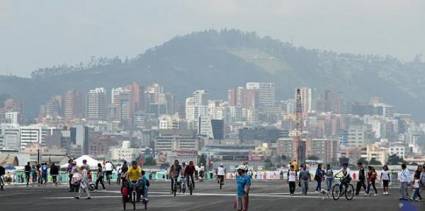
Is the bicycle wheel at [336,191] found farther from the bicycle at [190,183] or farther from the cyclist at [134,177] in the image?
the cyclist at [134,177]

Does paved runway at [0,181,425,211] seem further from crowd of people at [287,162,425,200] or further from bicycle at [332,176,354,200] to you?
crowd of people at [287,162,425,200]

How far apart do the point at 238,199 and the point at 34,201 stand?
36.0ft

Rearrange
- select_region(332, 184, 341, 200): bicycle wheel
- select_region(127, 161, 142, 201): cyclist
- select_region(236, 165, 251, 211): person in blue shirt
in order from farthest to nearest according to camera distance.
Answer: select_region(332, 184, 341, 200): bicycle wheel
select_region(127, 161, 142, 201): cyclist
select_region(236, 165, 251, 211): person in blue shirt

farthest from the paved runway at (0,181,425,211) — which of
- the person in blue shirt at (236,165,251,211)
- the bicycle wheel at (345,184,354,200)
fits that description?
the person in blue shirt at (236,165,251,211)

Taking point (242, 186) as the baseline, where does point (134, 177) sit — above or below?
above

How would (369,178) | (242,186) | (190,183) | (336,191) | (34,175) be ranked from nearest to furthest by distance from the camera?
1. (242,186)
2. (336,191)
3. (190,183)
4. (369,178)
5. (34,175)

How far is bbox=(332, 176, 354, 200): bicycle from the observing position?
44.1 meters

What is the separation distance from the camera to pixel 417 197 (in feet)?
147

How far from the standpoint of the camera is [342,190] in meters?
44.5

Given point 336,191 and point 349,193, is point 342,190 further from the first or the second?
point 336,191

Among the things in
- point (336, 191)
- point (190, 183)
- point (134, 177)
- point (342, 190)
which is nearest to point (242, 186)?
point (134, 177)

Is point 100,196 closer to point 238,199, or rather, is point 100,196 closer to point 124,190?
point 124,190

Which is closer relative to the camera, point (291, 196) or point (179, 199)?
point (179, 199)

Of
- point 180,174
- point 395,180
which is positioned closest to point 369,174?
point 180,174
